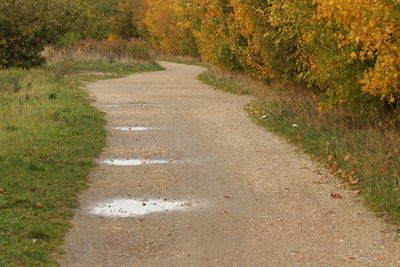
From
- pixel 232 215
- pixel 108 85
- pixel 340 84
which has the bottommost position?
pixel 108 85

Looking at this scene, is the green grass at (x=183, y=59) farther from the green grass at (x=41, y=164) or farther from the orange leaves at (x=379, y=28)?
the orange leaves at (x=379, y=28)

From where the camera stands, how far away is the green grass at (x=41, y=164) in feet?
22.4

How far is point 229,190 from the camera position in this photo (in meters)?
9.41

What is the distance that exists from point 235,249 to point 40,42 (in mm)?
25059

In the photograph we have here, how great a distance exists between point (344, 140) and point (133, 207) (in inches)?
212

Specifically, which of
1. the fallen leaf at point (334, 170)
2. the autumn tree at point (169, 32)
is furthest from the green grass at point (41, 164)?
the autumn tree at point (169, 32)

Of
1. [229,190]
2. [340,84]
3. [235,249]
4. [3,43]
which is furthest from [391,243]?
[3,43]

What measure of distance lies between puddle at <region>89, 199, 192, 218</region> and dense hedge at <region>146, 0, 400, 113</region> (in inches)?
117

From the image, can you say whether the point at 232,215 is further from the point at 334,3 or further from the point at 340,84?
the point at 340,84

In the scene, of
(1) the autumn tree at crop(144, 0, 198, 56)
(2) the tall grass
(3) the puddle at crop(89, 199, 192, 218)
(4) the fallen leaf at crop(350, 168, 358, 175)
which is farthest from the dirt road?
(1) the autumn tree at crop(144, 0, 198, 56)

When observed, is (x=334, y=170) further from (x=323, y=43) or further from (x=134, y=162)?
(x=134, y=162)

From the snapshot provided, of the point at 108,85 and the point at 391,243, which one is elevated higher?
the point at 391,243

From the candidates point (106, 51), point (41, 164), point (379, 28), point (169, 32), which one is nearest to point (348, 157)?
point (379, 28)

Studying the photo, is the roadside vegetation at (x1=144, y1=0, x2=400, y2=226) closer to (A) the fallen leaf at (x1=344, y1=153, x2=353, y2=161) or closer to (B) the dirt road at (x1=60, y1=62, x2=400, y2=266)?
(A) the fallen leaf at (x1=344, y1=153, x2=353, y2=161)
